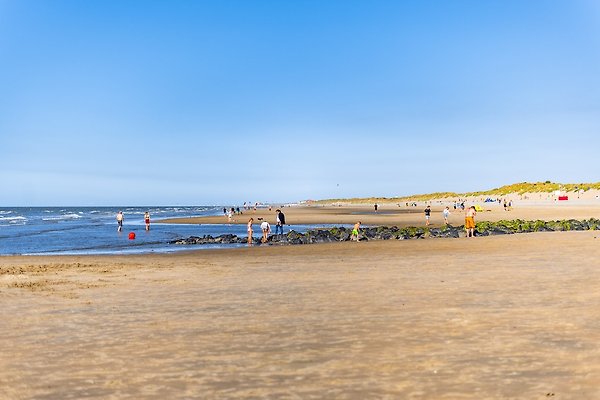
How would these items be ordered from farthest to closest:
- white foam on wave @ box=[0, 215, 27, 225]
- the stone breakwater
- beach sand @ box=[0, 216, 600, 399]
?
white foam on wave @ box=[0, 215, 27, 225] → the stone breakwater → beach sand @ box=[0, 216, 600, 399]

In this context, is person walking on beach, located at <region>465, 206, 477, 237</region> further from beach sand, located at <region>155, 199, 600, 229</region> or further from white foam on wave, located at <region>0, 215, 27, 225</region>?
white foam on wave, located at <region>0, 215, 27, 225</region>

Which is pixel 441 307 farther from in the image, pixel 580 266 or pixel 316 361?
pixel 580 266

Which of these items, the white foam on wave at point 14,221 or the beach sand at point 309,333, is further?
the white foam on wave at point 14,221

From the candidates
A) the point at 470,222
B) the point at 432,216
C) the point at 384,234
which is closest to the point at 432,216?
the point at 432,216

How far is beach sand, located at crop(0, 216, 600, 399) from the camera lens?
7164 millimetres

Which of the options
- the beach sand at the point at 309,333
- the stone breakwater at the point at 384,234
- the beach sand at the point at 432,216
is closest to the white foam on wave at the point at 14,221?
the beach sand at the point at 432,216

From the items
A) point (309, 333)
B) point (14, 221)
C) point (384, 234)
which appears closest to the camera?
point (309, 333)

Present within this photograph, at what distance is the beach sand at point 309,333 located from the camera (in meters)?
7.16

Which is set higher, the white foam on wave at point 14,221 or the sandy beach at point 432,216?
the white foam on wave at point 14,221

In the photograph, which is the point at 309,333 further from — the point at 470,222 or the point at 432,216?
the point at 432,216

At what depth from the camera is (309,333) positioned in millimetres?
10055

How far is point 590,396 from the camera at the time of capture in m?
6.53

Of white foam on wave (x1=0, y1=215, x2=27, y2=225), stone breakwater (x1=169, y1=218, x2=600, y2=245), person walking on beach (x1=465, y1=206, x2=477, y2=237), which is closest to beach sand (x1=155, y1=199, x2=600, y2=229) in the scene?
stone breakwater (x1=169, y1=218, x2=600, y2=245)

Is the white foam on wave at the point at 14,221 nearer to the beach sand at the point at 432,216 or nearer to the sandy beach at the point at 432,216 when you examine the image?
the beach sand at the point at 432,216
